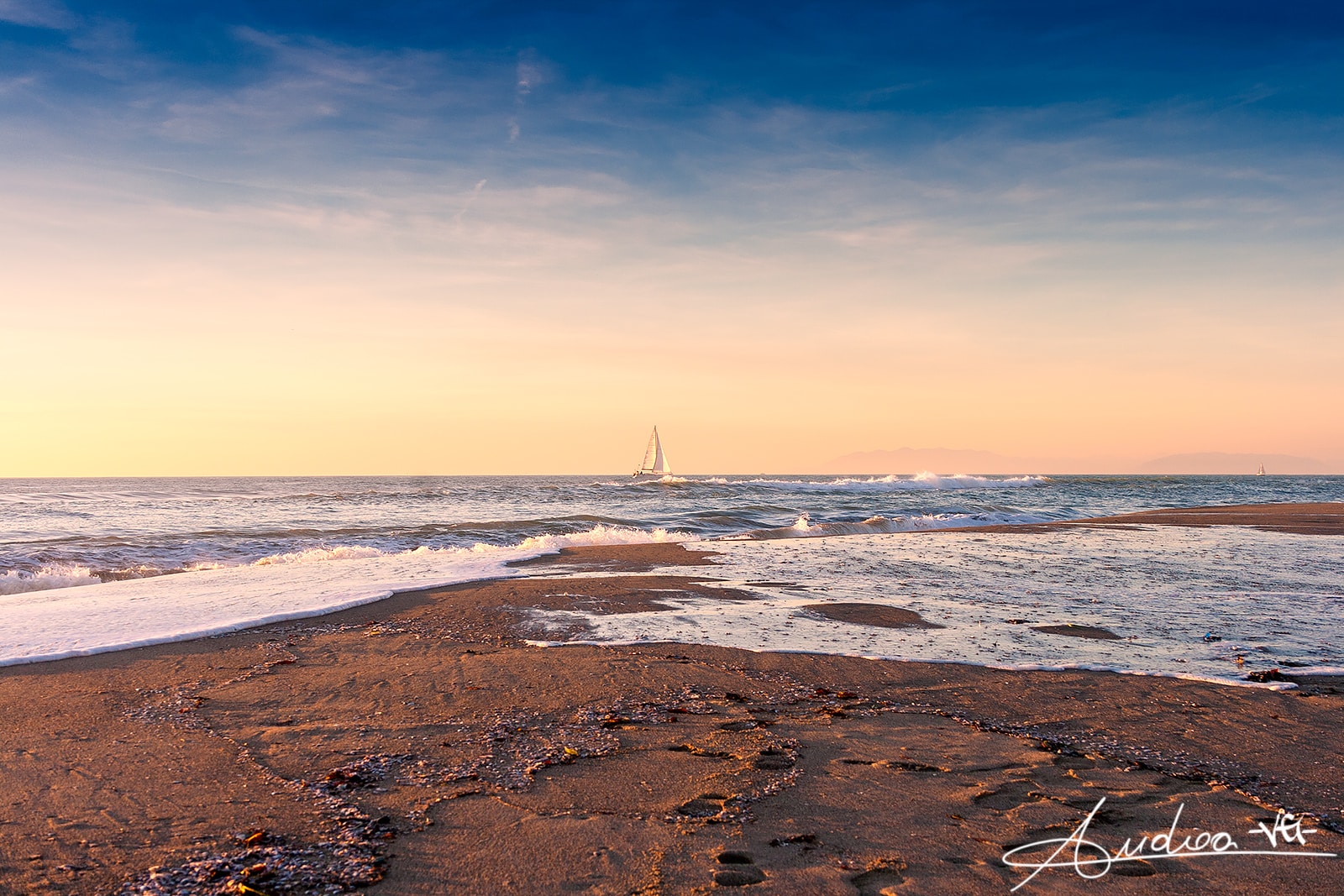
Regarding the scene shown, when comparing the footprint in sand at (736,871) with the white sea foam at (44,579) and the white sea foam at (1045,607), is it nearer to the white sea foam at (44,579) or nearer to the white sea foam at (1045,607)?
the white sea foam at (1045,607)

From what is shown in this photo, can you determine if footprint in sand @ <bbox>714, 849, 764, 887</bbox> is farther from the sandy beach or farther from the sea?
the sea

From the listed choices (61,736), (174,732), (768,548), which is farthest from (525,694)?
(768,548)

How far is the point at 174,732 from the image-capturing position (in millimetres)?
4914

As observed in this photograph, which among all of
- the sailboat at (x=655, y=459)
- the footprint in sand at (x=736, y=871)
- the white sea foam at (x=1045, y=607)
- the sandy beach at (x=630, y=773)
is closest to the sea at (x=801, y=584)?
the white sea foam at (x=1045, y=607)

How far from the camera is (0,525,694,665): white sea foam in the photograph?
25.1 ft

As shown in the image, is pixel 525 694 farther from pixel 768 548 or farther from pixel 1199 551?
pixel 1199 551

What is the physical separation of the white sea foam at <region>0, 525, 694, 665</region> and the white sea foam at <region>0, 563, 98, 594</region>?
0.37ft

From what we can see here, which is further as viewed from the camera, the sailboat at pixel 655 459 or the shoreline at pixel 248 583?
the sailboat at pixel 655 459

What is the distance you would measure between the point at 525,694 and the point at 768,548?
12644 mm

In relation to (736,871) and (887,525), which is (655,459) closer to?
(887,525)

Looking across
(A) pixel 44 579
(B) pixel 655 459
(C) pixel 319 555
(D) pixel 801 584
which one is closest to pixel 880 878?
(D) pixel 801 584

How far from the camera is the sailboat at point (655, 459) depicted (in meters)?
97.5

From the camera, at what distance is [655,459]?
98.4 m

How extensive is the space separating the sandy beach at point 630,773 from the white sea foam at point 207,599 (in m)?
0.87
